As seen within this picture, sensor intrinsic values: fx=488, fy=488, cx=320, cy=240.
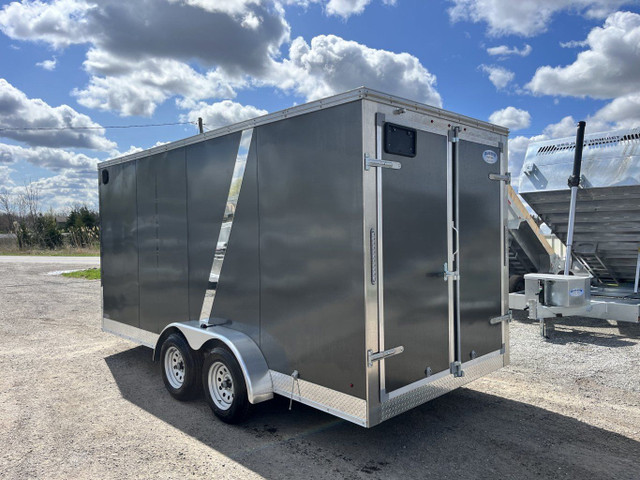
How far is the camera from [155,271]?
18.4ft

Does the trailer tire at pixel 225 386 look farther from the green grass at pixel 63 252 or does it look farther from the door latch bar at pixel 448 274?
the green grass at pixel 63 252

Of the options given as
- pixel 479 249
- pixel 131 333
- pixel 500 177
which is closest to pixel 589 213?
pixel 500 177

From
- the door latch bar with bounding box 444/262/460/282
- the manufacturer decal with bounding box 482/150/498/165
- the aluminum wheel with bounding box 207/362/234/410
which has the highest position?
the manufacturer decal with bounding box 482/150/498/165

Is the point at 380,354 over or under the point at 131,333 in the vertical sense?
over

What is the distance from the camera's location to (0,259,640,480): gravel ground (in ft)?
11.6

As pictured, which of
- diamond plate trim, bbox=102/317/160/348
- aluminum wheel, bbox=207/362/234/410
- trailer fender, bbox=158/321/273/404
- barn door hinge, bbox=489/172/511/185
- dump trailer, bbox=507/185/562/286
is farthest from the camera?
dump trailer, bbox=507/185/562/286

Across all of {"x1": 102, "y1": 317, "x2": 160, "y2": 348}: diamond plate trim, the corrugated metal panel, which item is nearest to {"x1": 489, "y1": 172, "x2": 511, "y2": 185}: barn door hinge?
the corrugated metal panel

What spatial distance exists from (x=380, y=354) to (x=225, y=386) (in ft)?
5.53

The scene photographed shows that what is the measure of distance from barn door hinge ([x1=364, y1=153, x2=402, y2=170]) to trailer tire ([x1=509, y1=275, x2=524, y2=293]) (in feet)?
22.6

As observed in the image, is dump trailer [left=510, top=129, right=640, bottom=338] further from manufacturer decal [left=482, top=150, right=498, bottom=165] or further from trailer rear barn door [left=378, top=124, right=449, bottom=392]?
trailer rear barn door [left=378, top=124, right=449, bottom=392]

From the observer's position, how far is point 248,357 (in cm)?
410

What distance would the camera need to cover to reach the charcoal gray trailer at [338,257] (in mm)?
3457

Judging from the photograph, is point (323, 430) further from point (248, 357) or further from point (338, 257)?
point (338, 257)

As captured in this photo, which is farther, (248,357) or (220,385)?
(220,385)
